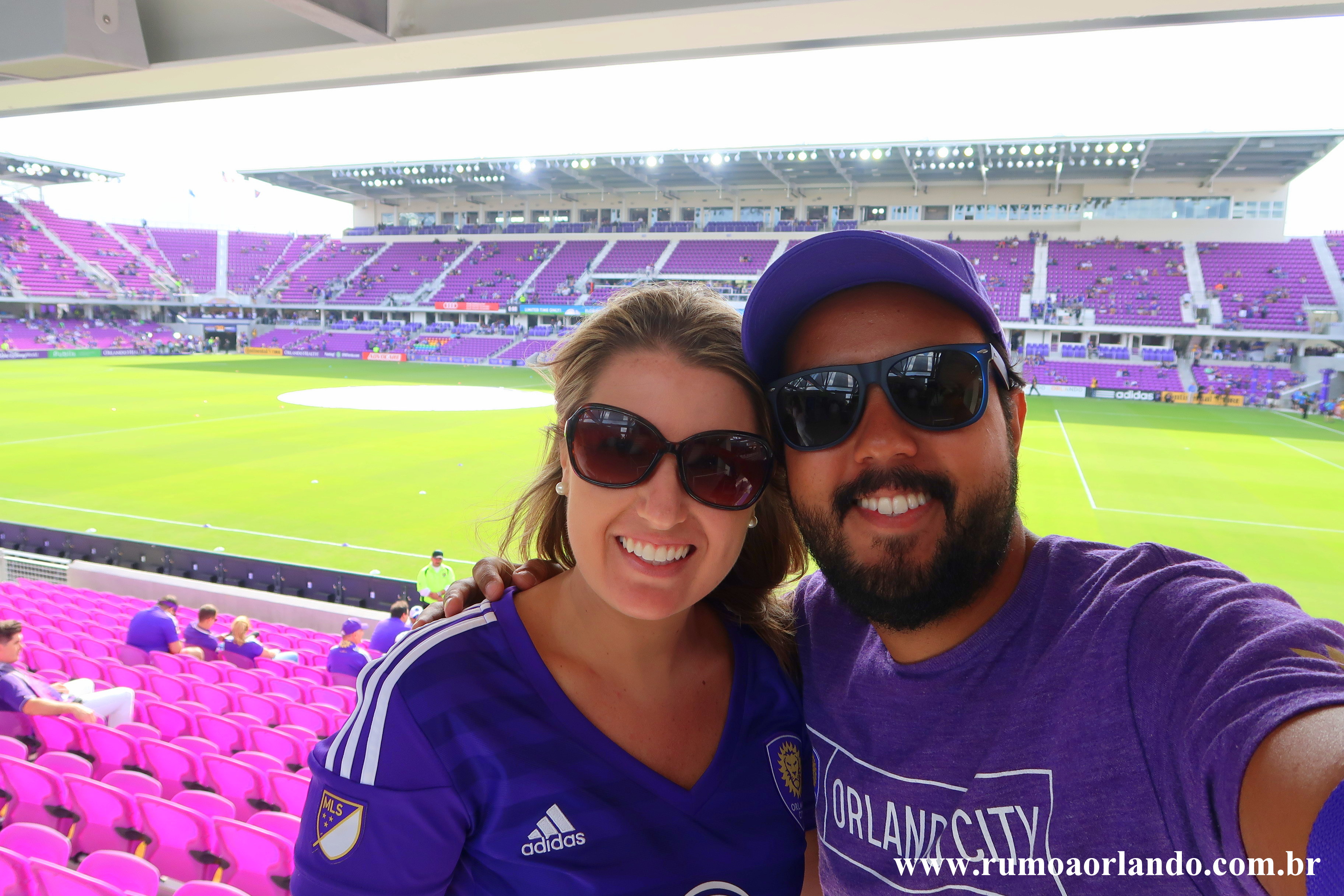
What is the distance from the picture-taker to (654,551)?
172cm

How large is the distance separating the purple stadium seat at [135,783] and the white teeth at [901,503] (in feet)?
17.2

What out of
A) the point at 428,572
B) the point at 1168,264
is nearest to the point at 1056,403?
the point at 1168,264

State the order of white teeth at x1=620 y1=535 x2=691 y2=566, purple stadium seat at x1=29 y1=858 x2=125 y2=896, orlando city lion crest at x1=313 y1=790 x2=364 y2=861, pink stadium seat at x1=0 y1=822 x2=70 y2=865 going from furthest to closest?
pink stadium seat at x1=0 y1=822 x2=70 y2=865, purple stadium seat at x1=29 y1=858 x2=125 y2=896, white teeth at x1=620 y1=535 x2=691 y2=566, orlando city lion crest at x1=313 y1=790 x2=364 y2=861

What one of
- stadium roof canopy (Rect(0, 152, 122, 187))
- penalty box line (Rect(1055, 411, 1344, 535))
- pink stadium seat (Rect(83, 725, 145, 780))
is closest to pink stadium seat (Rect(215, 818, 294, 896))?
pink stadium seat (Rect(83, 725, 145, 780))

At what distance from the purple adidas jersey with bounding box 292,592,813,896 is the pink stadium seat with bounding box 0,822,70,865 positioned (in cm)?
336

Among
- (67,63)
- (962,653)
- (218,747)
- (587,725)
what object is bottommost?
(218,747)

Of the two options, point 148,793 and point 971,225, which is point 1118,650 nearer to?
point 148,793

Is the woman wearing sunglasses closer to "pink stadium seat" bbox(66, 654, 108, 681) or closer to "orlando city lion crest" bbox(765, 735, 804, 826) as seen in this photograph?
"orlando city lion crest" bbox(765, 735, 804, 826)

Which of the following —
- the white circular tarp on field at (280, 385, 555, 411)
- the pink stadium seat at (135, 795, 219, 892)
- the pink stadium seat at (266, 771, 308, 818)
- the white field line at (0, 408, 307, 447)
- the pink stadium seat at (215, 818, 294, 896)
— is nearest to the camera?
the pink stadium seat at (215, 818, 294, 896)

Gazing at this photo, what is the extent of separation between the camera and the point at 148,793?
473 centimetres

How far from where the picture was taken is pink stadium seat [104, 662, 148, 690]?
23.0ft

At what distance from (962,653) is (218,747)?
19.4 ft

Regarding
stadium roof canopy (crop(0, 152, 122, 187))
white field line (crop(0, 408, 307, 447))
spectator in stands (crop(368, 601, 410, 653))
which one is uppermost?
stadium roof canopy (crop(0, 152, 122, 187))

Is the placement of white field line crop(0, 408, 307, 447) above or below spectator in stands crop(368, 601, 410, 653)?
below
